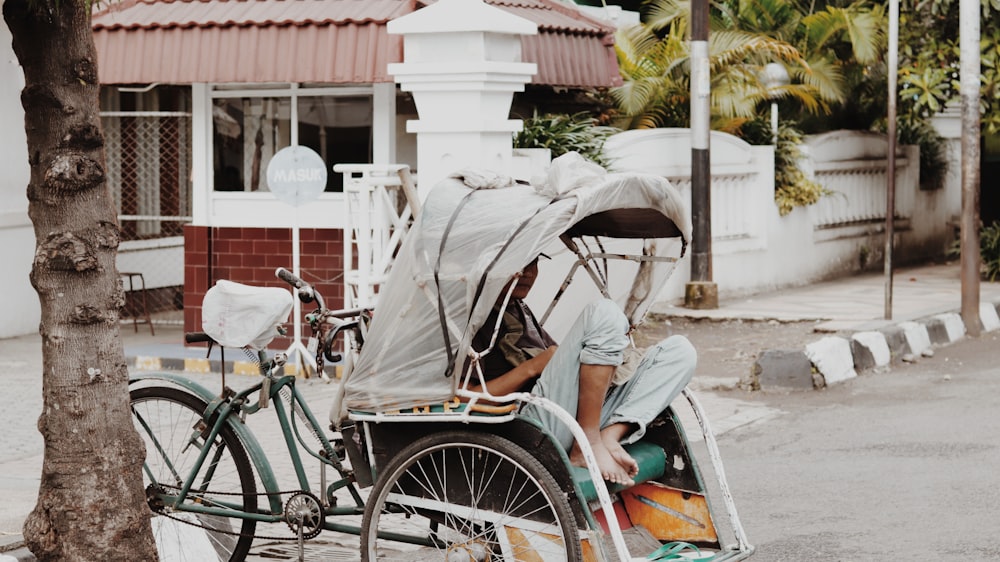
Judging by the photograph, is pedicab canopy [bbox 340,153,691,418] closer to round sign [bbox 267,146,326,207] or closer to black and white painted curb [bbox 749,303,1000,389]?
black and white painted curb [bbox 749,303,1000,389]

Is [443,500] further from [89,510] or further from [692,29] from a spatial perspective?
[692,29]

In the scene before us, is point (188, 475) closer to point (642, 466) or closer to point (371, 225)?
point (642, 466)

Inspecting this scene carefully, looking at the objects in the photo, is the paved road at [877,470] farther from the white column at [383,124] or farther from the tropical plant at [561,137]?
the white column at [383,124]

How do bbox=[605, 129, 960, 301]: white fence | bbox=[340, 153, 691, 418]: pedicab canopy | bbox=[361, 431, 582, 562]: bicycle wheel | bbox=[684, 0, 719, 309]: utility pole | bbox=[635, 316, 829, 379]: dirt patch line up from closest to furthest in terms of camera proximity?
1. bbox=[361, 431, 582, 562]: bicycle wheel
2. bbox=[340, 153, 691, 418]: pedicab canopy
3. bbox=[635, 316, 829, 379]: dirt patch
4. bbox=[684, 0, 719, 309]: utility pole
5. bbox=[605, 129, 960, 301]: white fence

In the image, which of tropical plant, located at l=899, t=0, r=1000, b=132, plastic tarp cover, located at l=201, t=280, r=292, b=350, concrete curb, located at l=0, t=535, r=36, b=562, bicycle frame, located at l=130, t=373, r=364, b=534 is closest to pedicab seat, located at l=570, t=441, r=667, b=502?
bicycle frame, located at l=130, t=373, r=364, b=534

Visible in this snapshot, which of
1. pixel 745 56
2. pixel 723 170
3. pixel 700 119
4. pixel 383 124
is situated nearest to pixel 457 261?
pixel 383 124

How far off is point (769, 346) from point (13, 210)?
653 centimetres

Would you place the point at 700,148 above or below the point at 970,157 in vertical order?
above

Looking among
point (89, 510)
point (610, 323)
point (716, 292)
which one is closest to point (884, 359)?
point (716, 292)

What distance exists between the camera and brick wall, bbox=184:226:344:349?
451 inches

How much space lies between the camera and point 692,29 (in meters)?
13.6

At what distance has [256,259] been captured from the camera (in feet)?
38.3

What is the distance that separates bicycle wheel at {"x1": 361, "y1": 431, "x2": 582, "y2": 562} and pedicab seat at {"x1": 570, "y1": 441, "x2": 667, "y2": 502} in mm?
209

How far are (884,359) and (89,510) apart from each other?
24.2 ft
